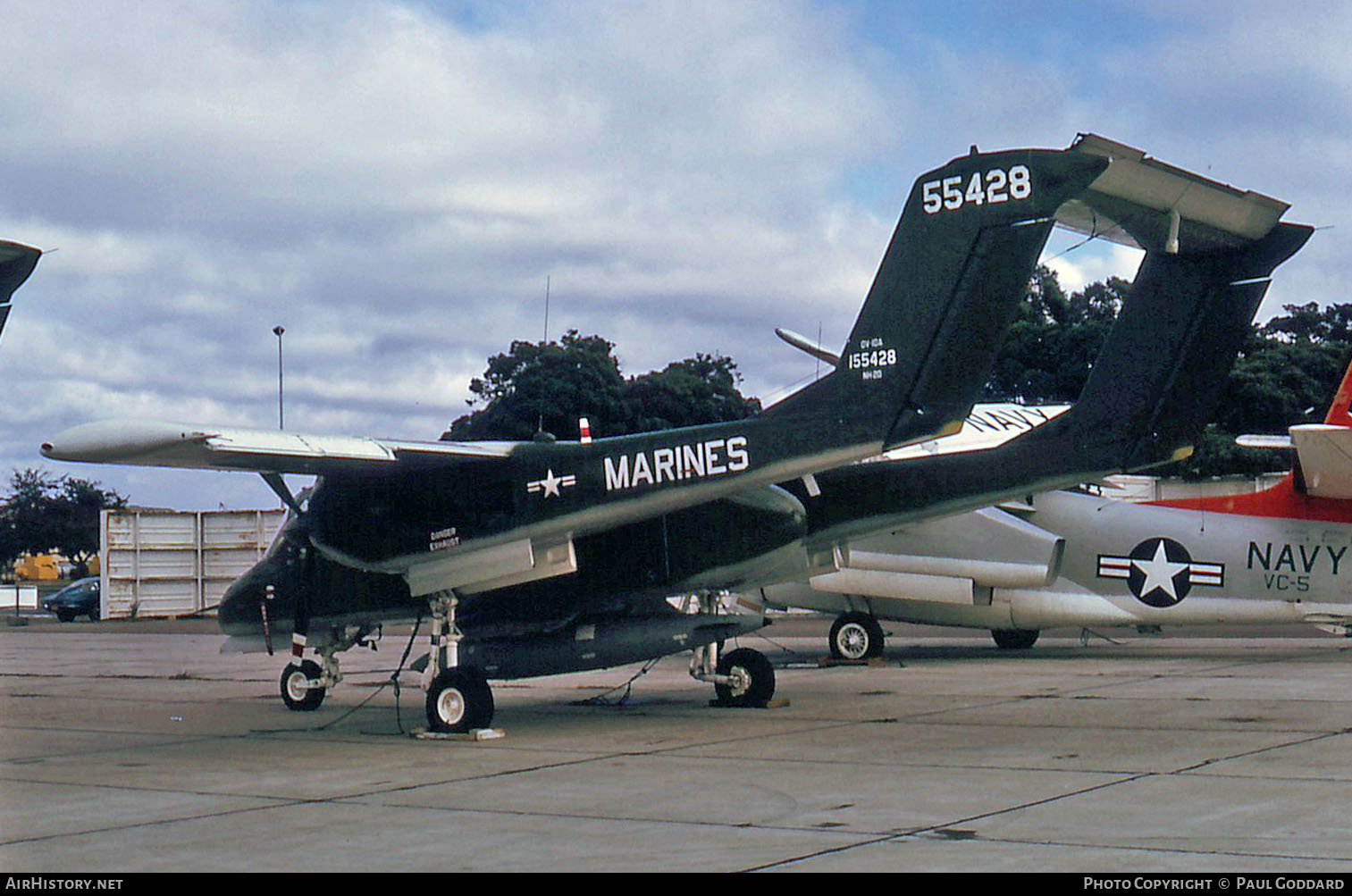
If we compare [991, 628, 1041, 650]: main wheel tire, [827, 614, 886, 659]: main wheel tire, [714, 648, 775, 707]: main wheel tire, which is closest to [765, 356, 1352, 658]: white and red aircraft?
[827, 614, 886, 659]: main wheel tire

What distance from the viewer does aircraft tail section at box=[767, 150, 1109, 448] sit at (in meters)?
11.0

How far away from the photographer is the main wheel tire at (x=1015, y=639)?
23.0 meters

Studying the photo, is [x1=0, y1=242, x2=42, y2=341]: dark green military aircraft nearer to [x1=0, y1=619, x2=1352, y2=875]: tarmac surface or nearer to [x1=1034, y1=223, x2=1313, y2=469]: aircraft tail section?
[x1=0, y1=619, x2=1352, y2=875]: tarmac surface

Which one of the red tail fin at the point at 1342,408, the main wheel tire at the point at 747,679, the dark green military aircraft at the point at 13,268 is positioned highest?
the red tail fin at the point at 1342,408

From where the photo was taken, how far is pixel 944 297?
11.3m

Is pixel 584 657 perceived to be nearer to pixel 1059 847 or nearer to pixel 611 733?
pixel 611 733

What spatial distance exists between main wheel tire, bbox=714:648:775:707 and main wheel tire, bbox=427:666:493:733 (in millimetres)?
3013

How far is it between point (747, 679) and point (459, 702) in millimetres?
3397

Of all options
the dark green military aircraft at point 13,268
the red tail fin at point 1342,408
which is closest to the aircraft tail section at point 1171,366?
the red tail fin at point 1342,408

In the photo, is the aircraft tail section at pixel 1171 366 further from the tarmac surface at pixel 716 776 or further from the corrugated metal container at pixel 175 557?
the corrugated metal container at pixel 175 557

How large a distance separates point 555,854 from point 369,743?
19.4 ft

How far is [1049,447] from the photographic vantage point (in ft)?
43.9

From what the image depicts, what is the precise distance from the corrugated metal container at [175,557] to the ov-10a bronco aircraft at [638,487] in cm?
2013

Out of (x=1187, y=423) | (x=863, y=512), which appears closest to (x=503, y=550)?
(x=863, y=512)
